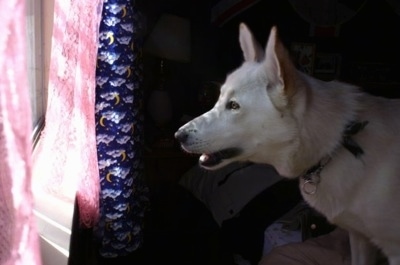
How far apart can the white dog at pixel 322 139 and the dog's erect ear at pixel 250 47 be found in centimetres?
9

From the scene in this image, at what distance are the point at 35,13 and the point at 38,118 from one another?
335 millimetres

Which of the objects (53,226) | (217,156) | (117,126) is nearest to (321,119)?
(217,156)

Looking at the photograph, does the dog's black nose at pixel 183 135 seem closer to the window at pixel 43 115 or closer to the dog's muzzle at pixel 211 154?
the dog's muzzle at pixel 211 154

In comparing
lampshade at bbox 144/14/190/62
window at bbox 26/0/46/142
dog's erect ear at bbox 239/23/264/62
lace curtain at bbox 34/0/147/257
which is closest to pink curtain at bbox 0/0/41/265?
lace curtain at bbox 34/0/147/257

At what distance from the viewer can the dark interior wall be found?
2859 mm

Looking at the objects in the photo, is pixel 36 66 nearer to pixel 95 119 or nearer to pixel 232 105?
pixel 95 119

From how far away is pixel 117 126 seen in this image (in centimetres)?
126

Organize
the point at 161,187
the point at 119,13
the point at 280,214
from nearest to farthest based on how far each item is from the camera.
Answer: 1. the point at 119,13
2. the point at 280,214
3. the point at 161,187

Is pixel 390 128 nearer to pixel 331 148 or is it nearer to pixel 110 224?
pixel 331 148

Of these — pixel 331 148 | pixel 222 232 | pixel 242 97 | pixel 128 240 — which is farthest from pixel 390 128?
pixel 222 232

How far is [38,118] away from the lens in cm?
141

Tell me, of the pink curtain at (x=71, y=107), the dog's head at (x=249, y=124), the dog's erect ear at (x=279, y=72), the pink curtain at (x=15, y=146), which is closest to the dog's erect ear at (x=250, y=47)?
the dog's head at (x=249, y=124)

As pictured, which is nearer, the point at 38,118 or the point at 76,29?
the point at 76,29

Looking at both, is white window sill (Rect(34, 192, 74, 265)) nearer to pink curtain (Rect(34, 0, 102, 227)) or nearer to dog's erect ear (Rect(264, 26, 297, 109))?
pink curtain (Rect(34, 0, 102, 227))
